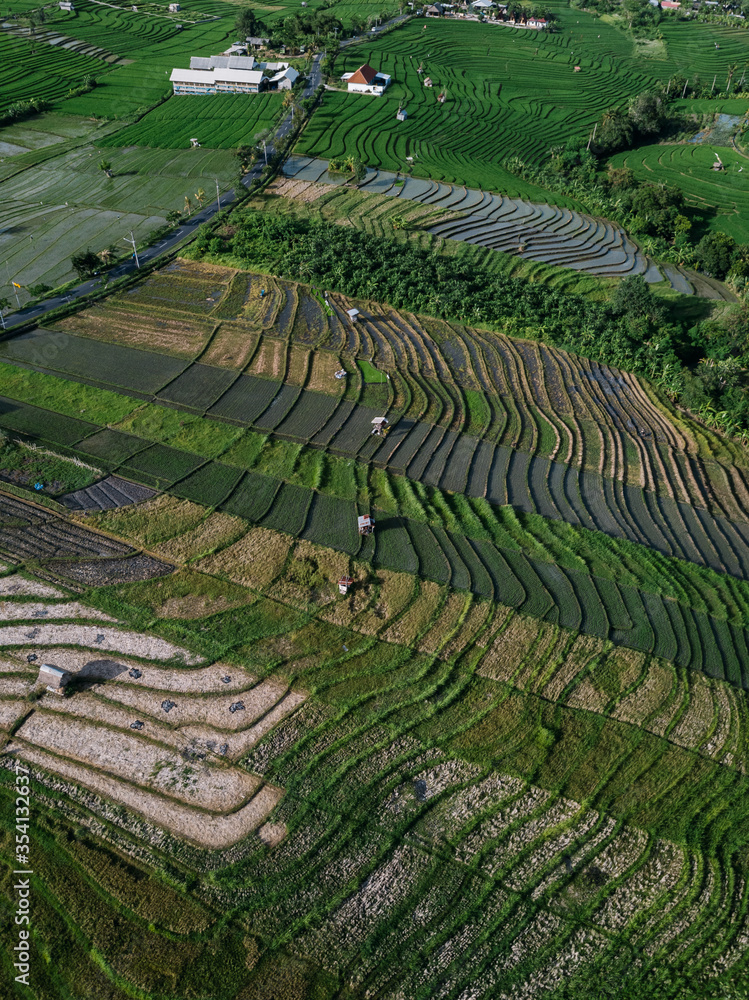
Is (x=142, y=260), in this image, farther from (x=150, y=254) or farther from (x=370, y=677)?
(x=370, y=677)

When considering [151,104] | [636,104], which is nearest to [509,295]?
[636,104]

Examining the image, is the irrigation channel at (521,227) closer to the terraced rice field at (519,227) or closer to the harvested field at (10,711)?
the terraced rice field at (519,227)

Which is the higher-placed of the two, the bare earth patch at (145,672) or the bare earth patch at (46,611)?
the bare earth patch at (46,611)

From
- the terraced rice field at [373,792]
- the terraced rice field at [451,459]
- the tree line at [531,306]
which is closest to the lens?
the terraced rice field at [373,792]

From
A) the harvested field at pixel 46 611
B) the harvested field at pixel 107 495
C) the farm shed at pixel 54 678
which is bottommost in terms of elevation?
the farm shed at pixel 54 678

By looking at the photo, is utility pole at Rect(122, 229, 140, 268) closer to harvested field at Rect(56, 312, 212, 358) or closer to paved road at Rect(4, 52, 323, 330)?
paved road at Rect(4, 52, 323, 330)

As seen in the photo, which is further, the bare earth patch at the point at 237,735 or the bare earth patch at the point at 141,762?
the bare earth patch at the point at 237,735

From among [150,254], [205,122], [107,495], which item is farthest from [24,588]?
[205,122]

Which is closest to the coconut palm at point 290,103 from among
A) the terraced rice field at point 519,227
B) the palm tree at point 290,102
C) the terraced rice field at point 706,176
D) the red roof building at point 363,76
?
the palm tree at point 290,102
